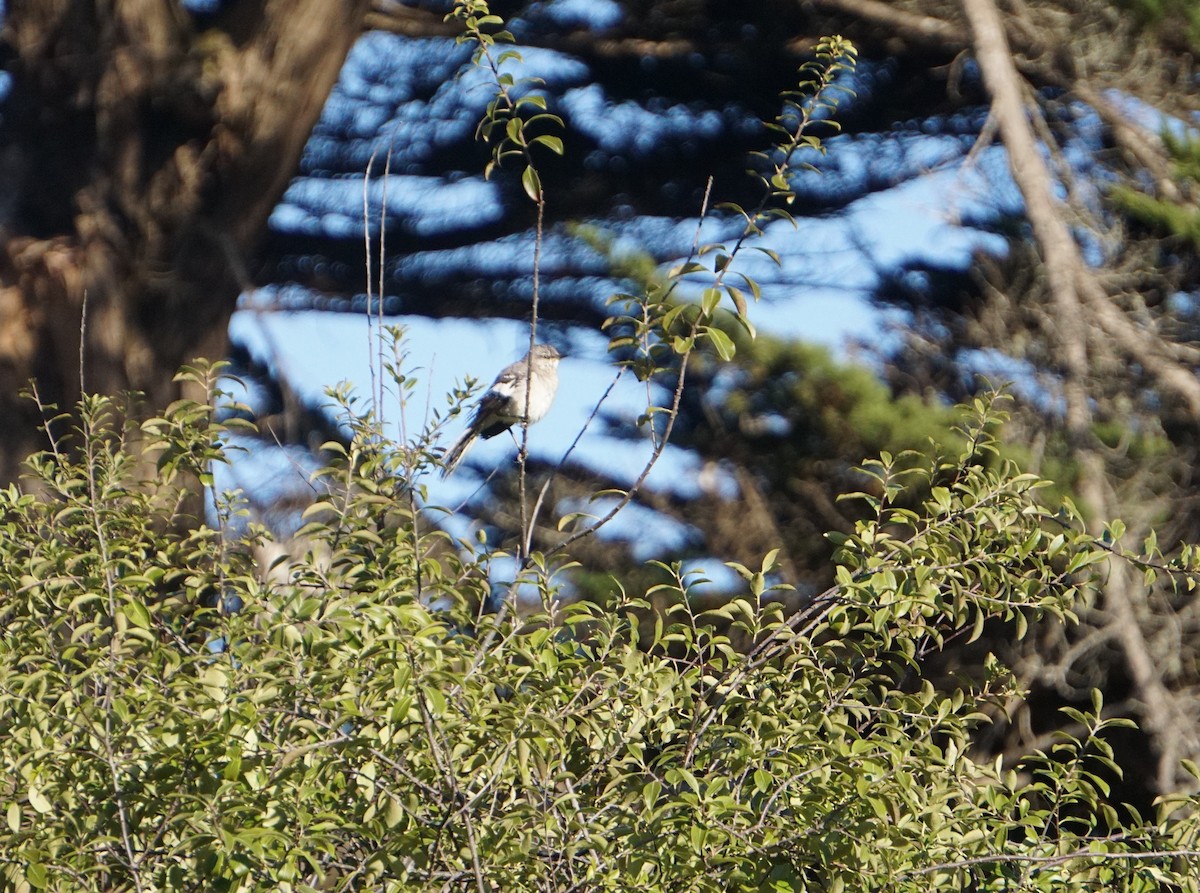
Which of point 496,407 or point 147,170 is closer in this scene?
point 496,407

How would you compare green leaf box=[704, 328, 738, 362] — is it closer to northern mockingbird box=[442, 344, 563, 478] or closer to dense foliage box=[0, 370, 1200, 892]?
dense foliage box=[0, 370, 1200, 892]

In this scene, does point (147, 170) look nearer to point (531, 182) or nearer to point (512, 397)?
point (512, 397)

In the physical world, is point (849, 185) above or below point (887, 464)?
below

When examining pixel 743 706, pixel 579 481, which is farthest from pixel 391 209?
pixel 743 706

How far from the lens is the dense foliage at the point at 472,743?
2.15 m

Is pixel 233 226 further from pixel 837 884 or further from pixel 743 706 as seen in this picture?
pixel 837 884

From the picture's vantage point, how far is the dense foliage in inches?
84.7

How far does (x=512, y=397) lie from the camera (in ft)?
19.7

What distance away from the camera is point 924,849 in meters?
2.42

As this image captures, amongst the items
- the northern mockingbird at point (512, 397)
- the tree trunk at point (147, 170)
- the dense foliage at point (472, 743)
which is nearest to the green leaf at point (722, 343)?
the dense foliage at point (472, 743)

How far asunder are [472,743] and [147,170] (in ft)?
15.6

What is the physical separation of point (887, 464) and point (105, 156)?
Answer: 496 centimetres

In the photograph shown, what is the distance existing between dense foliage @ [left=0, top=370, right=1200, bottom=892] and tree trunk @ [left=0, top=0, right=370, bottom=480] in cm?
364

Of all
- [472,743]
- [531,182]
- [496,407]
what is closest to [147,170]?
[496,407]
